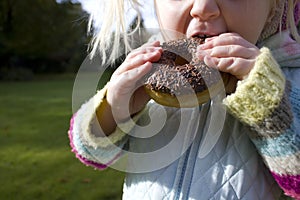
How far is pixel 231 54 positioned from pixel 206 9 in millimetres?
122

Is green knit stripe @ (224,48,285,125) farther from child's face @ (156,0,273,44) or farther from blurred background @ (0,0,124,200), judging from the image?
blurred background @ (0,0,124,200)

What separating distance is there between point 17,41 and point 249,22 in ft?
68.7

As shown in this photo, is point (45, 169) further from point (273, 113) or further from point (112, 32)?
point (273, 113)

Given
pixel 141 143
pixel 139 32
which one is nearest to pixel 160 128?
pixel 141 143

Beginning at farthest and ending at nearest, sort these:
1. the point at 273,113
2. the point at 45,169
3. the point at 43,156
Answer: the point at 43,156, the point at 45,169, the point at 273,113

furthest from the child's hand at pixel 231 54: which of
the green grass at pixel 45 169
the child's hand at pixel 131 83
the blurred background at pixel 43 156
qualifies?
the green grass at pixel 45 169

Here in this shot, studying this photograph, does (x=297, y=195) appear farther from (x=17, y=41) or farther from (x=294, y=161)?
(x=17, y=41)

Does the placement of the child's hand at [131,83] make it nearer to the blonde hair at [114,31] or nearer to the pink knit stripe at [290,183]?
the blonde hair at [114,31]

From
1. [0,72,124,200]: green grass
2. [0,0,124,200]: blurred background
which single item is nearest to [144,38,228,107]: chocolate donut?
[0,0,124,200]: blurred background

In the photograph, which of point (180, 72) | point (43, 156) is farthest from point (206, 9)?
point (43, 156)

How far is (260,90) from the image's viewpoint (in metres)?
0.97

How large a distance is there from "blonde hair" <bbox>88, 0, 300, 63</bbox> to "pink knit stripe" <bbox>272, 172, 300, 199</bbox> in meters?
0.42

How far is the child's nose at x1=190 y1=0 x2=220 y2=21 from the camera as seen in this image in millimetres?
1024

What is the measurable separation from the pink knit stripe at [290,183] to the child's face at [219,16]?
34cm
